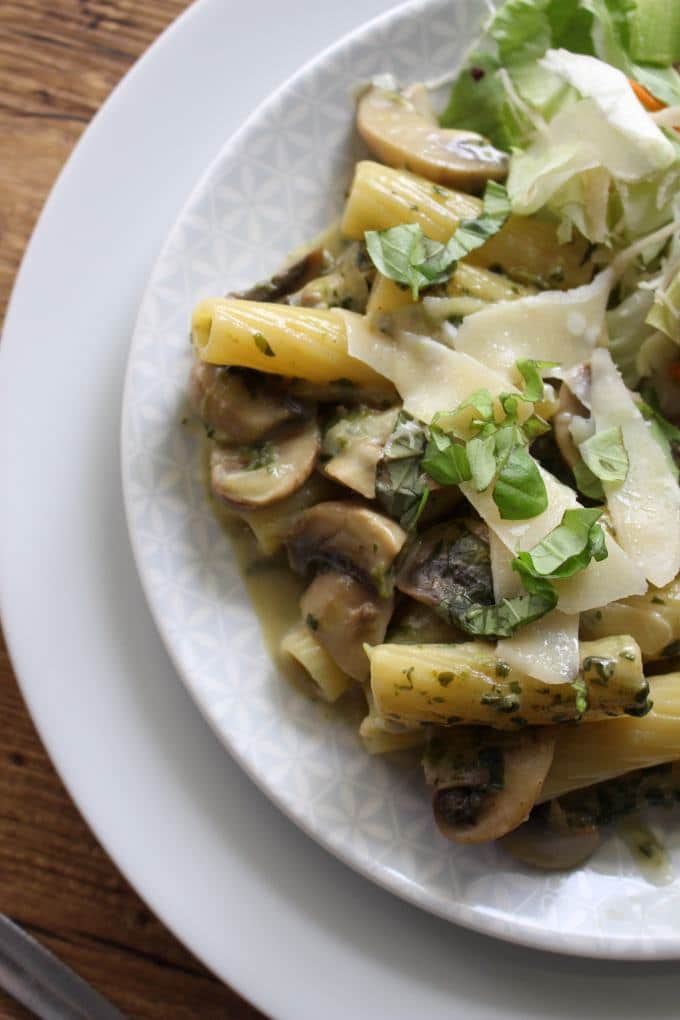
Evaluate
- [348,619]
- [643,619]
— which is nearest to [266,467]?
[348,619]

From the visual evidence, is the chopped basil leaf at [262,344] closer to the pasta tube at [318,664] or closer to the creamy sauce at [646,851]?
the pasta tube at [318,664]

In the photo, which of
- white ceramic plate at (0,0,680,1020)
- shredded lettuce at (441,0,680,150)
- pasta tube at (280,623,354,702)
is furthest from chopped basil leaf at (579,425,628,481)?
white ceramic plate at (0,0,680,1020)

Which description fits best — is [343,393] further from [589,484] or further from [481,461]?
[589,484]

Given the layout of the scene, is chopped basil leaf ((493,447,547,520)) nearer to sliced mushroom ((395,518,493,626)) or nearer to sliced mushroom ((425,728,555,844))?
sliced mushroom ((395,518,493,626))

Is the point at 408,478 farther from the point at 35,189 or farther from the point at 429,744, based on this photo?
the point at 35,189

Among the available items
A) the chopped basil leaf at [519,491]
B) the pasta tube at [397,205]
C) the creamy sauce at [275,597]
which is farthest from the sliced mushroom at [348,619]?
the pasta tube at [397,205]

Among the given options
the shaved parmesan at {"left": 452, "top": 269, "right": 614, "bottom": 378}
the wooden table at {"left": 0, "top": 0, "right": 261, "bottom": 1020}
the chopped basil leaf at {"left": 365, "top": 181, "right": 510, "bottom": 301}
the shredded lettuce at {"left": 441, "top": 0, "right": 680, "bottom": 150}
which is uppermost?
the shredded lettuce at {"left": 441, "top": 0, "right": 680, "bottom": 150}

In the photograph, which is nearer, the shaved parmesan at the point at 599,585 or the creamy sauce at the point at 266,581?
the shaved parmesan at the point at 599,585
